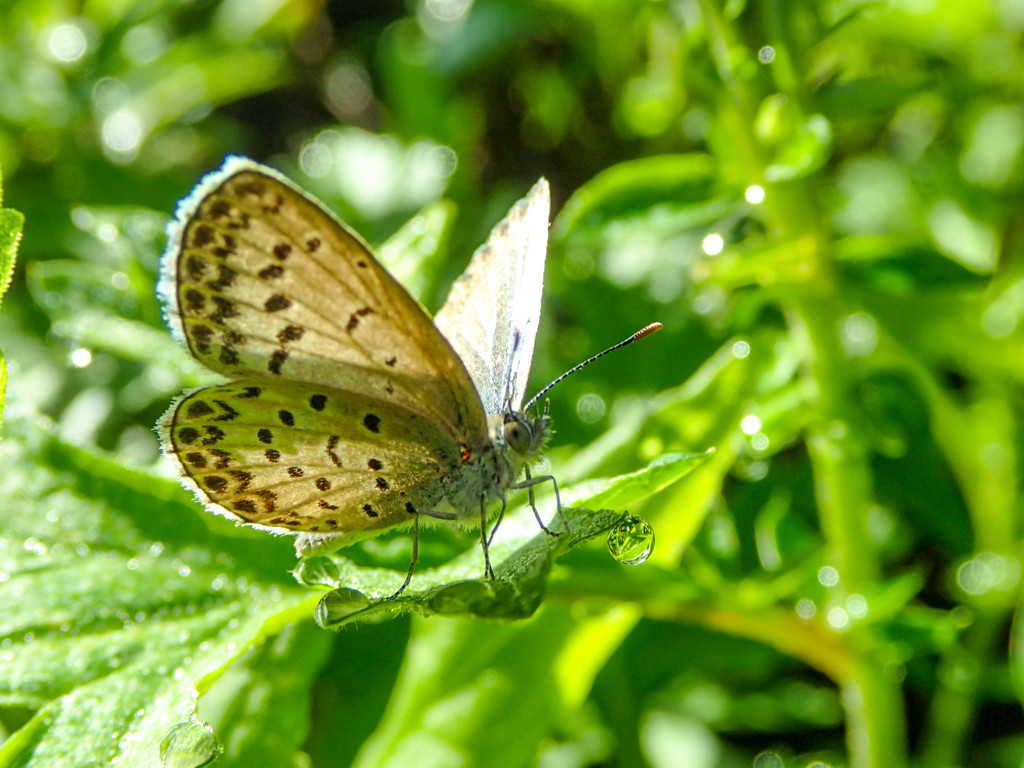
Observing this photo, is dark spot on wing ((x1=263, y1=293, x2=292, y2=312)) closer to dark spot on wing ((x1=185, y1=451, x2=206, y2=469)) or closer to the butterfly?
the butterfly

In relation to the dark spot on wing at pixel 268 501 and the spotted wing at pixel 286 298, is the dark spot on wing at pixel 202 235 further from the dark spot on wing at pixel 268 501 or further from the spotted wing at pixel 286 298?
the dark spot on wing at pixel 268 501

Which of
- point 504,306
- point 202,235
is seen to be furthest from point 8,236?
point 504,306

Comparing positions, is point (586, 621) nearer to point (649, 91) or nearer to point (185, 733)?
point (185, 733)

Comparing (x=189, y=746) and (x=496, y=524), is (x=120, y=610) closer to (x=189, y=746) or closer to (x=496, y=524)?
(x=189, y=746)

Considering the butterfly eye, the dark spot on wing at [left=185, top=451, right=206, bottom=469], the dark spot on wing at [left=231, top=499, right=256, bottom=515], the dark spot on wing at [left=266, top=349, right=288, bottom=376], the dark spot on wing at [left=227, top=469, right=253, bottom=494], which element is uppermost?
the dark spot on wing at [left=266, top=349, right=288, bottom=376]

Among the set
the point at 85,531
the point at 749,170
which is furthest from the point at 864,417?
the point at 85,531

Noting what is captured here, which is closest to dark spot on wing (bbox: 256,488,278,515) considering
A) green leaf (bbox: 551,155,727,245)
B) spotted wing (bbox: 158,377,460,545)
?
spotted wing (bbox: 158,377,460,545)

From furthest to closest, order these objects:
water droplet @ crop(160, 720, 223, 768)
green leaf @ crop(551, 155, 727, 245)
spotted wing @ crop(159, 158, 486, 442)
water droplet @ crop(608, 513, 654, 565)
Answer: green leaf @ crop(551, 155, 727, 245) → spotted wing @ crop(159, 158, 486, 442) → water droplet @ crop(608, 513, 654, 565) → water droplet @ crop(160, 720, 223, 768)

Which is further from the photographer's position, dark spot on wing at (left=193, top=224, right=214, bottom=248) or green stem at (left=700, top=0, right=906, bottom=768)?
green stem at (left=700, top=0, right=906, bottom=768)

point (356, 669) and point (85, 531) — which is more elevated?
point (85, 531)
